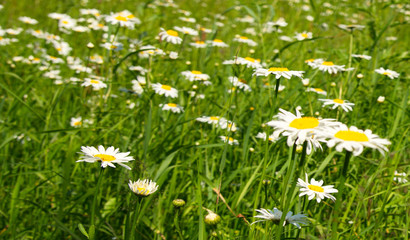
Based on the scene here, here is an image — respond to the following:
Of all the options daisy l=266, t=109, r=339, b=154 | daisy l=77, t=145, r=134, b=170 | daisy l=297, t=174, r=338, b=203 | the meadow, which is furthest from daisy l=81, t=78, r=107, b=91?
daisy l=266, t=109, r=339, b=154

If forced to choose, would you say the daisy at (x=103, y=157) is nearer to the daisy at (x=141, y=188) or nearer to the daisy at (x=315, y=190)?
the daisy at (x=141, y=188)

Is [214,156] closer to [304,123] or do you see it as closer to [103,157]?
[103,157]

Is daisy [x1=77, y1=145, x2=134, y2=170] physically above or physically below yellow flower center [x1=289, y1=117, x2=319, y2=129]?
below

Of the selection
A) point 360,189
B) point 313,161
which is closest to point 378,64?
point 313,161

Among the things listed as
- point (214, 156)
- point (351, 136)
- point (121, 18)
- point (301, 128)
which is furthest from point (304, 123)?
point (121, 18)

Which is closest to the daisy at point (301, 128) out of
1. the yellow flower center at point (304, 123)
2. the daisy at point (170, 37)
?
the yellow flower center at point (304, 123)

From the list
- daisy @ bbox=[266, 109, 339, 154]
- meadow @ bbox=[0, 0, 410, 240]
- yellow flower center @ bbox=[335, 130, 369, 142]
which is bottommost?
meadow @ bbox=[0, 0, 410, 240]

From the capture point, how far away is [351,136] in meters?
0.99

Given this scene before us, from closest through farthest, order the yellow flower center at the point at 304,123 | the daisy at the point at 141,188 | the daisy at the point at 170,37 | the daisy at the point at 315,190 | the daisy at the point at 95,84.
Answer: the yellow flower center at the point at 304,123 < the daisy at the point at 141,188 < the daisy at the point at 315,190 < the daisy at the point at 95,84 < the daisy at the point at 170,37

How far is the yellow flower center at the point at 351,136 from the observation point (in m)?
0.97

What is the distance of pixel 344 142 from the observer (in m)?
0.95

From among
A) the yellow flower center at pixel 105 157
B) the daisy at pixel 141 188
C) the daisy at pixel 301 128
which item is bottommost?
the daisy at pixel 141 188

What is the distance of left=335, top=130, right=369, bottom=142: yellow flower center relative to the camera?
969 millimetres

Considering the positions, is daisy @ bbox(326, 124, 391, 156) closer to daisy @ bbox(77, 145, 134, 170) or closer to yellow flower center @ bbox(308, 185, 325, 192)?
yellow flower center @ bbox(308, 185, 325, 192)
